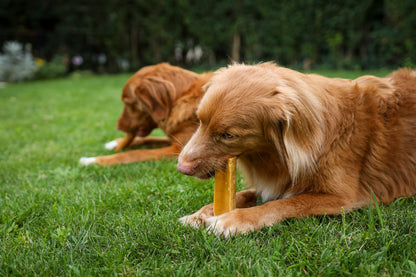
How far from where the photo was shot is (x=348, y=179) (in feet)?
7.68

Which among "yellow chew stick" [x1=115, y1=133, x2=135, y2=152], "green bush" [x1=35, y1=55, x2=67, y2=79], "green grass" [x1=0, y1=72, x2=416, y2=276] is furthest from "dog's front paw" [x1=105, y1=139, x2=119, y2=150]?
"green bush" [x1=35, y1=55, x2=67, y2=79]

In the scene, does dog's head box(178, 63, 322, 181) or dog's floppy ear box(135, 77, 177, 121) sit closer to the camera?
dog's head box(178, 63, 322, 181)

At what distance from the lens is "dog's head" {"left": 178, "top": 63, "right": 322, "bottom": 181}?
6.97ft

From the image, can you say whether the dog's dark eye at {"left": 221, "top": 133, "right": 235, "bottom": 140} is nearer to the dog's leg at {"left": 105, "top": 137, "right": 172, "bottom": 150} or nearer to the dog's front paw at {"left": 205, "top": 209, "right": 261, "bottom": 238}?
the dog's front paw at {"left": 205, "top": 209, "right": 261, "bottom": 238}

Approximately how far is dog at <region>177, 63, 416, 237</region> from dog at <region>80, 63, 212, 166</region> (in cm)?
160

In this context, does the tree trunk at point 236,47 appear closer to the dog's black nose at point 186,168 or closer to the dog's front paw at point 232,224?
the dog's black nose at point 186,168

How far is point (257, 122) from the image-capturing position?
218cm

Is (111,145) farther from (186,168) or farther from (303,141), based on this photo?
(303,141)

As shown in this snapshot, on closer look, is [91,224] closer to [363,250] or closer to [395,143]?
[363,250]

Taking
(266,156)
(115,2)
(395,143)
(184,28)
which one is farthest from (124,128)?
(115,2)

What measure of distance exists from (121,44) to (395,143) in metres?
18.3

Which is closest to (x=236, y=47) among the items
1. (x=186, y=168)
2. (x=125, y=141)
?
(x=125, y=141)

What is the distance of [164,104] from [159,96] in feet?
0.40

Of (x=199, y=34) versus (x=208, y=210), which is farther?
(x=199, y=34)
